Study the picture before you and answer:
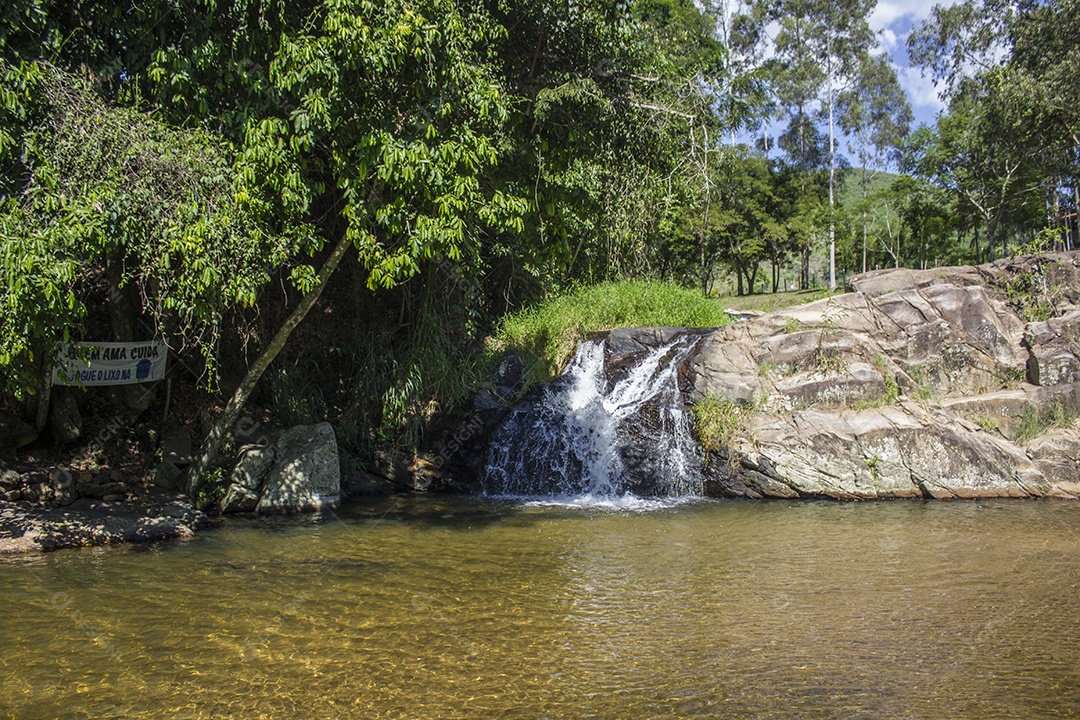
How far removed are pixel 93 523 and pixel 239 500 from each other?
1.81m

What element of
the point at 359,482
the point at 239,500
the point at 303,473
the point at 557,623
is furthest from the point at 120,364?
the point at 557,623

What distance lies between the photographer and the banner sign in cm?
882

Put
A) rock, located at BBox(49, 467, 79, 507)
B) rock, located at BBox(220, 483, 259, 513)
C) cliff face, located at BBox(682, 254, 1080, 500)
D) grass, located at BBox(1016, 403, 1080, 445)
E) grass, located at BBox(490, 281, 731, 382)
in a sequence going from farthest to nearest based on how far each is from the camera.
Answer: grass, located at BBox(490, 281, 731, 382), grass, located at BBox(1016, 403, 1080, 445), cliff face, located at BBox(682, 254, 1080, 500), rock, located at BBox(220, 483, 259, 513), rock, located at BBox(49, 467, 79, 507)

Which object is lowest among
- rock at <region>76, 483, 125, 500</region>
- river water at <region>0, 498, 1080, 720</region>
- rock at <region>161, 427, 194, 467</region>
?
river water at <region>0, 498, 1080, 720</region>

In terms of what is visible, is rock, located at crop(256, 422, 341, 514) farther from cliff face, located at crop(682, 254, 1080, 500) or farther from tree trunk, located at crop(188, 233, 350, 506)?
cliff face, located at crop(682, 254, 1080, 500)

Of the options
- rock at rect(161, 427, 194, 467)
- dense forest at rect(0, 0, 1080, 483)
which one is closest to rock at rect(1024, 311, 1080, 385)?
dense forest at rect(0, 0, 1080, 483)

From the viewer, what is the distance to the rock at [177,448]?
1007 centimetres

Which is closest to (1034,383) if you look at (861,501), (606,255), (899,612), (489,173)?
(861,501)

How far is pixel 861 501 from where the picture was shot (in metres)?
10.3

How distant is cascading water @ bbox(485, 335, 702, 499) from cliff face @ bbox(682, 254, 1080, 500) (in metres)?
0.44

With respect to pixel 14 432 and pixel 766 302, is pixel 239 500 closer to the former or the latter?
pixel 14 432

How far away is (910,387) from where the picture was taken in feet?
38.3

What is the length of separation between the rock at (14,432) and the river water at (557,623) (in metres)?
2.23

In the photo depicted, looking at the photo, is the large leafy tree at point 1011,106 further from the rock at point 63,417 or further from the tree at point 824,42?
the rock at point 63,417
